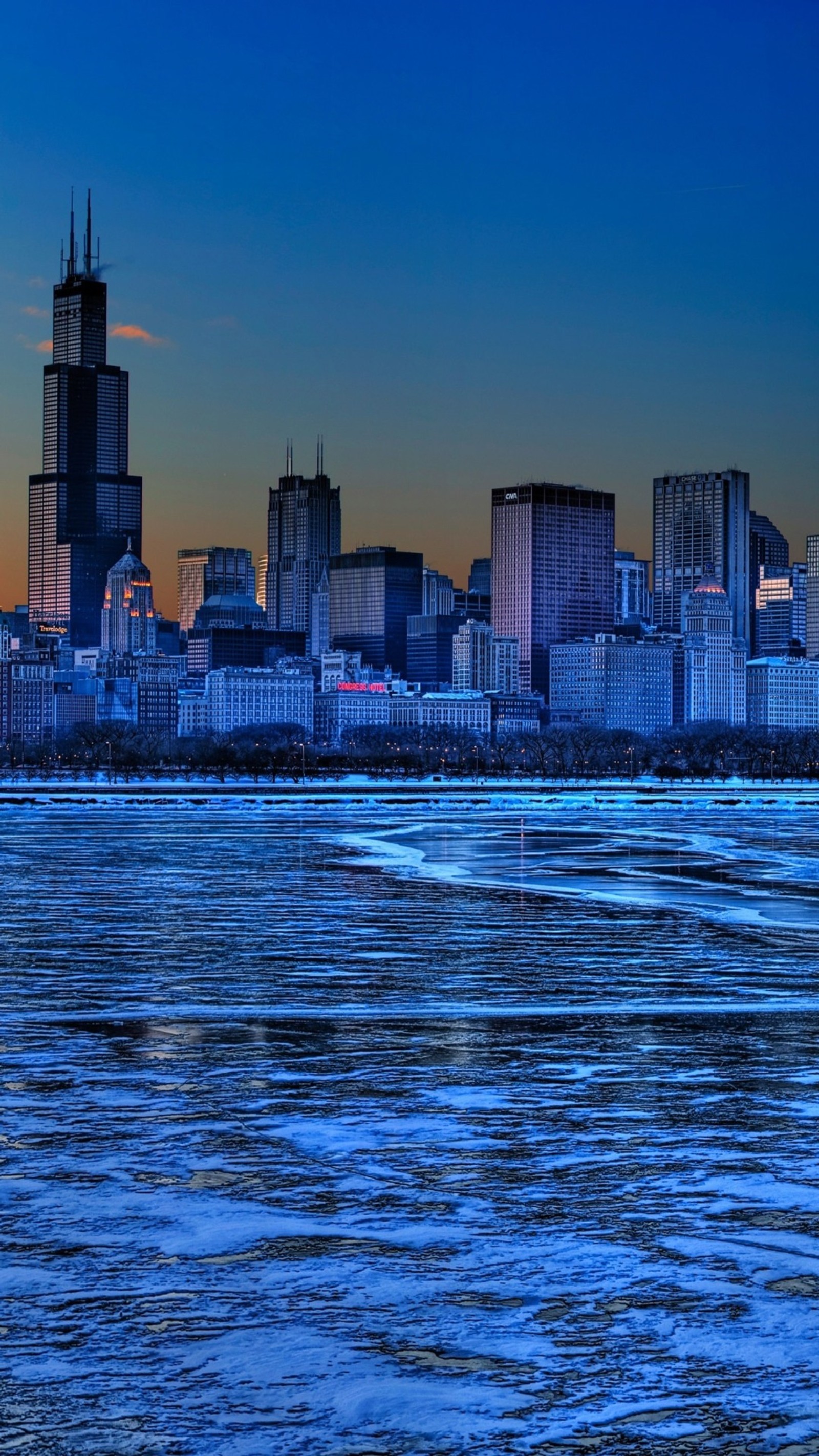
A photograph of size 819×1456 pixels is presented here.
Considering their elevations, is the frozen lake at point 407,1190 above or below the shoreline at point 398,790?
below

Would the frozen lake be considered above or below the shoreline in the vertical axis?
below

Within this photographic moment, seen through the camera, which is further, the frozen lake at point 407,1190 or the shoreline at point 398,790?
the shoreline at point 398,790

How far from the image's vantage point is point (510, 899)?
32969 mm

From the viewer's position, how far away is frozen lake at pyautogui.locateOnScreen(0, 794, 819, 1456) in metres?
7.97

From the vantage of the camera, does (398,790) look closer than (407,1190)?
No

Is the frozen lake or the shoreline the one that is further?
the shoreline

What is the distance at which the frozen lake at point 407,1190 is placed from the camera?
797 centimetres

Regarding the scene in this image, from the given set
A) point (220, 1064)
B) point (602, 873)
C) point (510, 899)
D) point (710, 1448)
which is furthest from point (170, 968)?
point (602, 873)

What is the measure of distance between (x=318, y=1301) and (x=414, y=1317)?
0.58 metres

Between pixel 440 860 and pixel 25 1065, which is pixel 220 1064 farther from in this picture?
pixel 440 860

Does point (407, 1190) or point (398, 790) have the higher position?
point (398, 790)

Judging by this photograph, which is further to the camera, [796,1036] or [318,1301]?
[796,1036]

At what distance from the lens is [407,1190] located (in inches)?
455

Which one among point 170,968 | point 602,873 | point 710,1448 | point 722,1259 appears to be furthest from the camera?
point 602,873
